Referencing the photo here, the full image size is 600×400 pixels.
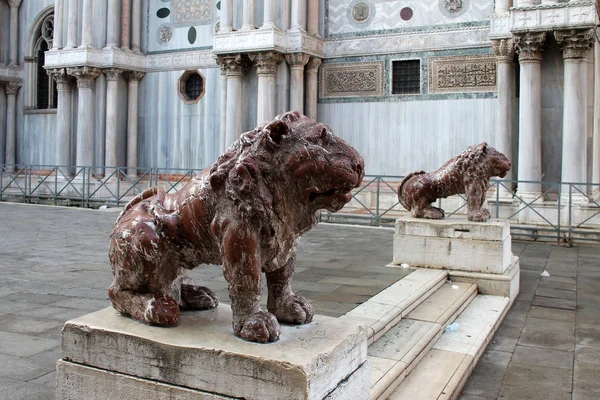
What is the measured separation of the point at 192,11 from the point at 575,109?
1189 centimetres

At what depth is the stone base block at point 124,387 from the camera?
2.74 metres

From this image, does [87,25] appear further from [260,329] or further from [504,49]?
[260,329]

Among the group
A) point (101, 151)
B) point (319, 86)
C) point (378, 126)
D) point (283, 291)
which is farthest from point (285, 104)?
point (283, 291)

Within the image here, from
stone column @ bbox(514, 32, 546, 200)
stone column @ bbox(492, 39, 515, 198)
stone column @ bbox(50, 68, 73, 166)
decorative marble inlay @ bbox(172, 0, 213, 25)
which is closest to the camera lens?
stone column @ bbox(514, 32, 546, 200)

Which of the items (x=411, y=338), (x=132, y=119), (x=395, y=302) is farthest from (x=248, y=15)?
(x=411, y=338)

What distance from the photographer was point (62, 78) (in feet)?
63.7

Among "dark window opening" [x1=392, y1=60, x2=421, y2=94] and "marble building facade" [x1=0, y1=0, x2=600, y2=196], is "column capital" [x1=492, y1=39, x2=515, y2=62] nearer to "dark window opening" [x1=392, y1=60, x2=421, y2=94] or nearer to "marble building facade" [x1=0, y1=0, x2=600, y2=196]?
"marble building facade" [x1=0, y1=0, x2=600, y2=196]

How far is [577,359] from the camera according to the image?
491 centimetres

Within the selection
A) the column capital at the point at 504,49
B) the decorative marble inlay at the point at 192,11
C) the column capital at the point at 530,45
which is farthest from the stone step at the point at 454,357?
A: the decorative marble inlay at the point at 192,11

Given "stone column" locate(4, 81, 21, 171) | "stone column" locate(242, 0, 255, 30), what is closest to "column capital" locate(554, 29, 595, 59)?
"stone column" locate(242, 0, 255, 30)

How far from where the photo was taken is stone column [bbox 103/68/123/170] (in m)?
19.0

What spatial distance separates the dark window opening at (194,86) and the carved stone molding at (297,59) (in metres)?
3.73

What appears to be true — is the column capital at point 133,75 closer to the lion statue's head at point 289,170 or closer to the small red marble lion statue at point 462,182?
the small red marble lion statue at point 462,182

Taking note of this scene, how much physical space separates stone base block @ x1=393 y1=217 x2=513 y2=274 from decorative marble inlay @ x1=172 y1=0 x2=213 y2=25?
13085 millimetres
